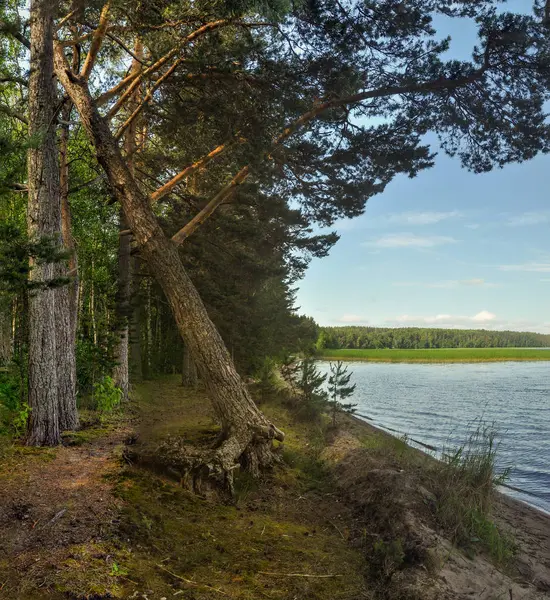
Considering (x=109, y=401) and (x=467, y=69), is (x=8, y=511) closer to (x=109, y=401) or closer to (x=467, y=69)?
(x=109, y=401)

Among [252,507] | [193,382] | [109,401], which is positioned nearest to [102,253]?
[193,382]

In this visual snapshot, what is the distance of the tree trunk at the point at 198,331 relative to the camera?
706 cm

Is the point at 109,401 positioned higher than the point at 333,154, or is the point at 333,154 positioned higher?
the point at 333,154

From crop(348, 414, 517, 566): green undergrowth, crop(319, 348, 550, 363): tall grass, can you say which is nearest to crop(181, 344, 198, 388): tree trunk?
crop(348, 414, 517, 566): green undergrowth

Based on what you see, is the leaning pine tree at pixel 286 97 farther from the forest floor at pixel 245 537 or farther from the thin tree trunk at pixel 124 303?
the thin tree trunk at pixel 124 303

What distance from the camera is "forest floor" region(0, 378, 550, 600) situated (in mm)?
3834

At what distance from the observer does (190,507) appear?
5.57 meters

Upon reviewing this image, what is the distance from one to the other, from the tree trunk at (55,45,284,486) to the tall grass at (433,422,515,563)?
8.57 feet

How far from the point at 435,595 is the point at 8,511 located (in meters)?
4.02

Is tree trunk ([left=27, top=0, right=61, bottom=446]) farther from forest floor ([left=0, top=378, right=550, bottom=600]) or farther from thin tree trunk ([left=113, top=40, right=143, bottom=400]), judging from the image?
thin tree trunk ([left=113, top=40, right=143, bottom=400])

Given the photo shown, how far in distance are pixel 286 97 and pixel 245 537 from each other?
6589 millimetres

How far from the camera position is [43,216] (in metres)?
7.52

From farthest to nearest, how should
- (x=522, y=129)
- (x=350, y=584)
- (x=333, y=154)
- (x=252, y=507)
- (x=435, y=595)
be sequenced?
(x=333, y=154)
(x=522, y=129)
(x=252, y=507)
(x=350, y=584)
(x=435, y=595)

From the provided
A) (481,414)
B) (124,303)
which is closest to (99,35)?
(124,303)
